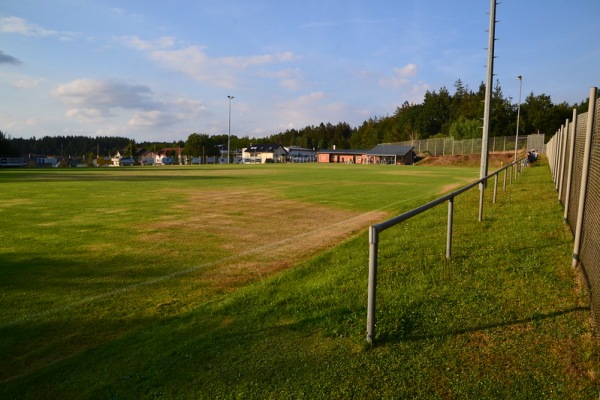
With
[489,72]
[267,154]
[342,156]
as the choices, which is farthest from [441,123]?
[489,72]

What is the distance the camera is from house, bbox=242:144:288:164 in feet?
461

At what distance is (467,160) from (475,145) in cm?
488

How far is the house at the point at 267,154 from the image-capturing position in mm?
140500

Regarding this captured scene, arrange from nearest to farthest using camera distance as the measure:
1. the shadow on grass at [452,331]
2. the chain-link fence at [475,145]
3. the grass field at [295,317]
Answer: the grass field at [295,317], the shadow on grass at [452,331], the chain-link fence at [475,145]

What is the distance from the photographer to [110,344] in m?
4.58

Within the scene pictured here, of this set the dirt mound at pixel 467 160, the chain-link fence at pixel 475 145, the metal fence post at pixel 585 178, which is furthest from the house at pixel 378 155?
the metal fence post at pixel 585 178

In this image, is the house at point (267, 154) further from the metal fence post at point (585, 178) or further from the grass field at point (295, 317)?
the metal fence post at point (585, 178)

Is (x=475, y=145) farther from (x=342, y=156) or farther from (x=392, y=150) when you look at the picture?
(x=342, y=156)

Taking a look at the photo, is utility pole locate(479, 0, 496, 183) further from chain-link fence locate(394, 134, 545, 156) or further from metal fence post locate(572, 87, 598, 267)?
chain-link fence locate(394, 134, 545, 156)

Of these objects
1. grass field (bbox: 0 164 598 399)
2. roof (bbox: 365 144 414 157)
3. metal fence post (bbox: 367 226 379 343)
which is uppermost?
roof (bbox: 365 144 414 157)

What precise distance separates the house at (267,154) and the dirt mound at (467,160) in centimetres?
6363

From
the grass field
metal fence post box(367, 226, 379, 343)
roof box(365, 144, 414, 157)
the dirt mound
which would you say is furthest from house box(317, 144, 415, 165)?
metal fence post box(367, 226, 379, 343)

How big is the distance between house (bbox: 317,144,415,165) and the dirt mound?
38.7 feet

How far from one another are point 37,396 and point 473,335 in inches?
160
